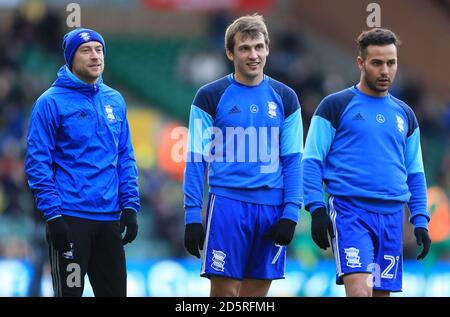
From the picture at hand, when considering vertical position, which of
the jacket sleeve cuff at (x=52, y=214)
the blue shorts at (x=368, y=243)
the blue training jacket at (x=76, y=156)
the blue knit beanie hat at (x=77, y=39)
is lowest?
the blue shorts at (x=368, y=243)

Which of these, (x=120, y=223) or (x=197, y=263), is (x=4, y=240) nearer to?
(x=197, y=263)

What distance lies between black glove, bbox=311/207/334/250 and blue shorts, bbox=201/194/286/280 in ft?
0.97

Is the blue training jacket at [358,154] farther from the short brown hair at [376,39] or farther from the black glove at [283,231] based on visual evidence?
the short brown hair at [376,39]

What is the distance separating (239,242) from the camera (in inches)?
342

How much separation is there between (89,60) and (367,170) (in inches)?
80.7

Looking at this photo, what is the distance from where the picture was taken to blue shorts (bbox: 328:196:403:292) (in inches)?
340

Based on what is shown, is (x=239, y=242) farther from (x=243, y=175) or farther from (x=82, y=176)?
(x=82, y=176)

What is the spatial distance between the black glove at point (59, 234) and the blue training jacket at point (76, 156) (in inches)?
2.1

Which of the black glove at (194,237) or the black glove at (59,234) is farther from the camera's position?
the black glove at (194,237)

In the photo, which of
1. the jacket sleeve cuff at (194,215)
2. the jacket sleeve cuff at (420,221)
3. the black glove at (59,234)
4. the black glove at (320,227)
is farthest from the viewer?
the jacket sleeve cuff at (420,221)

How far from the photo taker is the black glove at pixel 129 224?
864 cm

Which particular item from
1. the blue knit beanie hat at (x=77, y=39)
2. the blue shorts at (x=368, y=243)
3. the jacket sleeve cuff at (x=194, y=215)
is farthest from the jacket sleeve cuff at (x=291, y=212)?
the blue knit beanie hat at (x=77, y=39)

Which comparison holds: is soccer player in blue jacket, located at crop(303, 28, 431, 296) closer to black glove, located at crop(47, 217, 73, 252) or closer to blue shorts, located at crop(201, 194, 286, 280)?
blue shorts, located at crop(201, 194, 286, 280)

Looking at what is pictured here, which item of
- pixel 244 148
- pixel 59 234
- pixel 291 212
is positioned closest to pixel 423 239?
pixel 291 212
